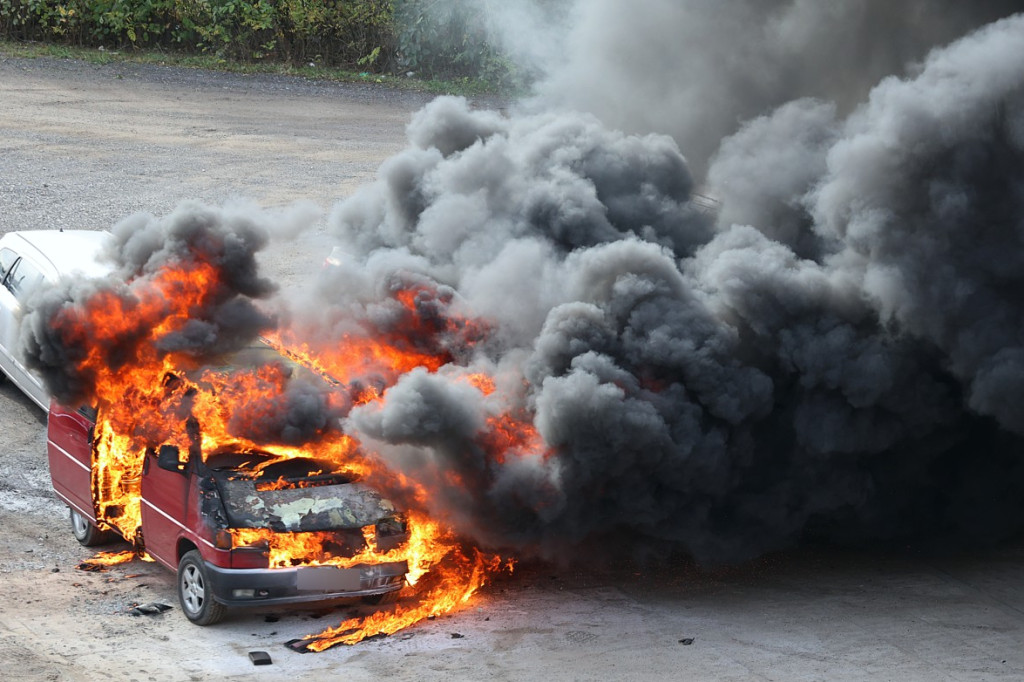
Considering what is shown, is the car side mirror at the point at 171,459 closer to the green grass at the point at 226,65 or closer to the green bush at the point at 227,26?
the green grass at the point at 226,65

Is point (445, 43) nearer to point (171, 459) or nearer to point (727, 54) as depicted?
point (727, 54)

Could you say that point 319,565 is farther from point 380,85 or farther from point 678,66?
point 380,85

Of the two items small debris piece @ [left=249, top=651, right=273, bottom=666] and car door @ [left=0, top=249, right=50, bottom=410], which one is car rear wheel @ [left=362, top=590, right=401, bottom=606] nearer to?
small debris piece @ [left=249, top=651, right=273, bottom=666]

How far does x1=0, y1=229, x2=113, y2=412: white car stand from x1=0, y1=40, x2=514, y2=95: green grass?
11742 millimetres

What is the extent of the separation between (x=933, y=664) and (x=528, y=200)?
19.0 ft

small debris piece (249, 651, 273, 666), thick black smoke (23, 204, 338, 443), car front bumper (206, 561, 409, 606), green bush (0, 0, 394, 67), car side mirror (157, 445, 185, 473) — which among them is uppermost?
green bush (0, 0, 394, 67)

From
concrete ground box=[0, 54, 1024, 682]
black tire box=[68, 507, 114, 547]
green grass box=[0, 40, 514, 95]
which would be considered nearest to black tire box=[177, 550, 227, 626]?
concrete ground box=[0, 54, 1024, 682]

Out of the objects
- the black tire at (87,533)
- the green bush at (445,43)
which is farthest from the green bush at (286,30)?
the black tire at (87,533)

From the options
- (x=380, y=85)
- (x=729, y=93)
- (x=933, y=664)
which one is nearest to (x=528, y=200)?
(x=729, y=93)

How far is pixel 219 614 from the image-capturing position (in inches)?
364

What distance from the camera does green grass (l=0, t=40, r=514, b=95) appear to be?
80.0 ft

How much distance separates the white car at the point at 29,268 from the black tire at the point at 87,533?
2.17 metres

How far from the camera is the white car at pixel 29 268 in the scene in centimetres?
1280

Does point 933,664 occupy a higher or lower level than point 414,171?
Answer: lower
